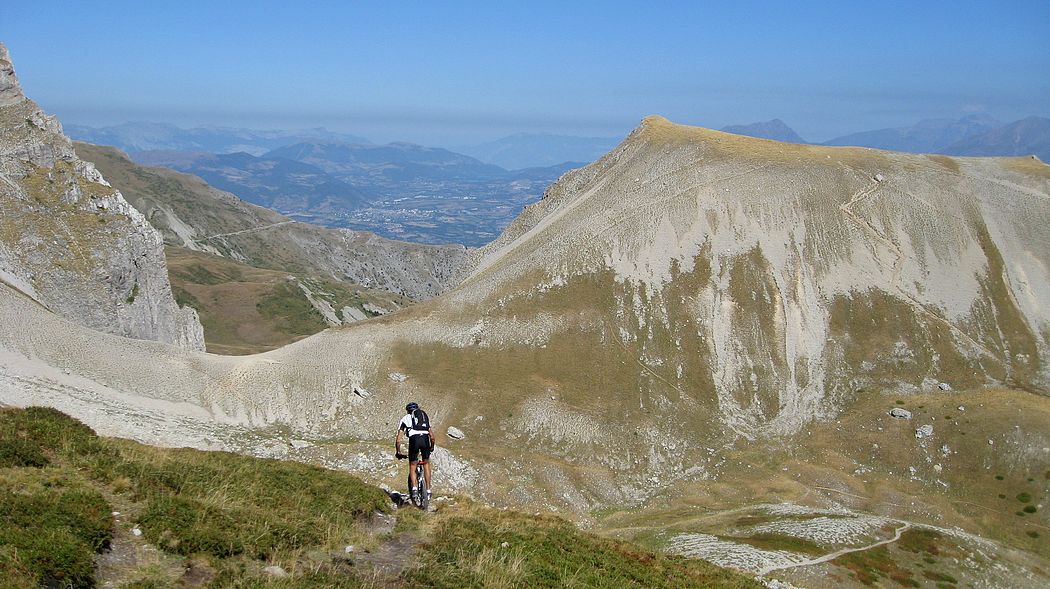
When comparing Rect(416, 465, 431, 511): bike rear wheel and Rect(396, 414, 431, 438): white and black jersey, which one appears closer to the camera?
Rect(396, 414, 431, 438): white and black jersey

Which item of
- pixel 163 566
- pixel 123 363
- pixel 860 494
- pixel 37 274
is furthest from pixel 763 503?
pixel 37 274

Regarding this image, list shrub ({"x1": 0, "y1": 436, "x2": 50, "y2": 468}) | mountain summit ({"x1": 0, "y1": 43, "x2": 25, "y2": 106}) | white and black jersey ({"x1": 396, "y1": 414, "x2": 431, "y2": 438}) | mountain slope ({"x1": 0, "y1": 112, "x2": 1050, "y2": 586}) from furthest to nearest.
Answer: mountain summit ({"x1": 0, "y1": 43, "x2": 25, "y2": 106}) < mountain slope ({"x1": 0, "y1": 112, "x2": 1050, "y2": 586}) < white and black jersey ({"x1": 396, "y1": 414, "x2": 431, "y2": 438}) < shrub ({"x1": 0, "y1": 436, "x2": 50, "y2": 468})

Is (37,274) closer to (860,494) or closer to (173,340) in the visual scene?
(173,340)

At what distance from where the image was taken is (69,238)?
8388cm

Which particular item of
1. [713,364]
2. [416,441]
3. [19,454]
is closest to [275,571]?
[416,441]

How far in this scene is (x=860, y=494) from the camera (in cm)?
5666

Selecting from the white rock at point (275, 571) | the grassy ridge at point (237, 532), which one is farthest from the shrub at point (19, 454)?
the white rock at point (275, 571)

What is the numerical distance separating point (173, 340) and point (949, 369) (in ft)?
364

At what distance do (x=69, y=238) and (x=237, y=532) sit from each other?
288 feet

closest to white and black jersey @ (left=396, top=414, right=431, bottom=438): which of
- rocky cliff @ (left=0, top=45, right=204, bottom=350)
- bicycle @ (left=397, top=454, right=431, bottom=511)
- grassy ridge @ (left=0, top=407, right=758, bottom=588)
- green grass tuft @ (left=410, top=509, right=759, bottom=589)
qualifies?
bicycle @ (left=397, top=454, right=431, bottom=511)

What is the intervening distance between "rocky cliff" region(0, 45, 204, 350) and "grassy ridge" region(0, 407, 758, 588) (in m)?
68.2

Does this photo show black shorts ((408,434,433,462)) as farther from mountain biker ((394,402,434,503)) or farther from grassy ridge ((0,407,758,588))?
grassy ridge ((0,407,758,588))

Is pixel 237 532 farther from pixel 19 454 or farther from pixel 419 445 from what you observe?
pixel 419 445

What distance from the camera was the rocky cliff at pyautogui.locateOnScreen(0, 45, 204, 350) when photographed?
78125mm
